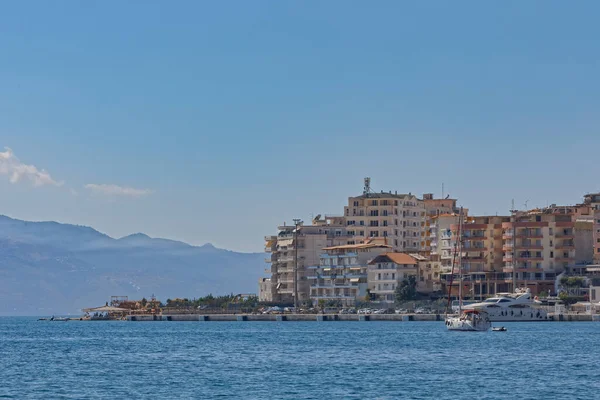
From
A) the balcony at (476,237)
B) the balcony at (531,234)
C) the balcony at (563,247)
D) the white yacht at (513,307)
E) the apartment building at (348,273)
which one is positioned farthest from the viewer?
the apartment building at (348,273)

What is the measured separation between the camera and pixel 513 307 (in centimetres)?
15825

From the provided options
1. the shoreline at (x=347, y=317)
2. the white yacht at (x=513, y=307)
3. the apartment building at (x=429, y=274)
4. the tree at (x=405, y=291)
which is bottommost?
the shoreline at (x=347, y=317)

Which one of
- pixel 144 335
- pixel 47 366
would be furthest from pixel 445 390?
pixel 144 335

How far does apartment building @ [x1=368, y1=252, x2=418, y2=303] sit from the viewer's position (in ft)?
613

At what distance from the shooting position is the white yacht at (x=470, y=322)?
132 m

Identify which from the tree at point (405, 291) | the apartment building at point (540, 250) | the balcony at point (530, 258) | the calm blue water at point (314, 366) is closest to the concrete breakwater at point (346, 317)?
the tree at point (405, 291)

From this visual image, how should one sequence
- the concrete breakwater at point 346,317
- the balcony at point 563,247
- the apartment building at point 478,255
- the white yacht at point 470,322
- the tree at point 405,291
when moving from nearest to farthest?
the white yacht at point 470,322 → the concrete breakwater at point 346,317 → the balcony at point 563,247 → the apartment building at point 478,255 → the tree at point 405,291

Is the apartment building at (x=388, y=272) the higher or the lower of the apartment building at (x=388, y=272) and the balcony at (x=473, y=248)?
the lower

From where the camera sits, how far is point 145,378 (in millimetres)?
76750

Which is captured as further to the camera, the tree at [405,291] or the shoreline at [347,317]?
the tree at [405,291]

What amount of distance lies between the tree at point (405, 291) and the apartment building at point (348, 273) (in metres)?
8.38

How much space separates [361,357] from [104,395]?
29.0 metres

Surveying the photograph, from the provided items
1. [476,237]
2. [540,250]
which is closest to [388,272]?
[476,237]

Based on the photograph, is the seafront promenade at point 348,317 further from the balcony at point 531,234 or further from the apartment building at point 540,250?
the balcony at point 531,234
